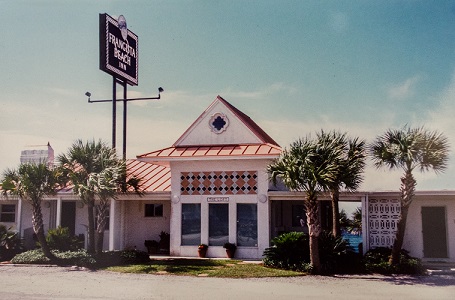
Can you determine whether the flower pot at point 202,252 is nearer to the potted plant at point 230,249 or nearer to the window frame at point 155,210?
the potted plant at point 230,249

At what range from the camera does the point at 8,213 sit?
79.8ft

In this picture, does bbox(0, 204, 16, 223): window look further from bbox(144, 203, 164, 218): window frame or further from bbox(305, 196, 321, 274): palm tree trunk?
bbox(305, 196, 321, 274): palm tree trunk

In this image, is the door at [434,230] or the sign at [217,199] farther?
the door at [434,230]

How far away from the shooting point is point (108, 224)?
22.9 metres

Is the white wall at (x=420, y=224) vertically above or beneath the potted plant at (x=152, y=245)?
above

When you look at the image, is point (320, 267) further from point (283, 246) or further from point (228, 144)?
point (228, 144)

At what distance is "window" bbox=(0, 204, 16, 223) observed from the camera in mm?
24250

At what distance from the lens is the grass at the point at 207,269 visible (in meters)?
15.3

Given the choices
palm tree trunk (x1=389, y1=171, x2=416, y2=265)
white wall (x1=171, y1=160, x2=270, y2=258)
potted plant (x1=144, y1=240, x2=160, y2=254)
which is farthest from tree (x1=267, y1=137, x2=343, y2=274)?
potted plant (x1=144, y1=240, x2=160, y2=254)

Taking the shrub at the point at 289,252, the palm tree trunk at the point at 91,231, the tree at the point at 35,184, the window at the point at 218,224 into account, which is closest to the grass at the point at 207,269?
the shrub at the point at 289,252

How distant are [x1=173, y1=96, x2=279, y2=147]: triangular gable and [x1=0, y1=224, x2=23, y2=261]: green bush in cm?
823

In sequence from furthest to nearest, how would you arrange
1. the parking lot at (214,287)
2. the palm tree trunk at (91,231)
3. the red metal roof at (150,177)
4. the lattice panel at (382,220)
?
the red metal roof at (150,177), the palm tree trunk at (91,231), the lattice panel at (382,220), the parking lot at (214,287)

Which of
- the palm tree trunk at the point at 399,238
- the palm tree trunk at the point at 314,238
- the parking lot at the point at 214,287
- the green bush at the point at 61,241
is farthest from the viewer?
the green bush at the point at 61,241

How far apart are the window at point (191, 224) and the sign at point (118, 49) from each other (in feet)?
29.8
